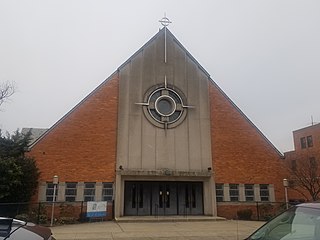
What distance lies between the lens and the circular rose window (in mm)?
24453

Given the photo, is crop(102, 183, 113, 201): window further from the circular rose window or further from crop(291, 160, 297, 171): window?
crop(291, 160, 297, 171): window

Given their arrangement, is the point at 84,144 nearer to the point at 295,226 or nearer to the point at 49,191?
the point at 49,191

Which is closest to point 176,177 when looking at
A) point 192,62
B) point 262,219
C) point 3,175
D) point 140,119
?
point 140,119

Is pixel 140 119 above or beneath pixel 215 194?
above

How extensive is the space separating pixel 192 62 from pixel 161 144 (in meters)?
7.18

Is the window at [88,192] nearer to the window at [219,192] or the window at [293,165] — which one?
the window at [219,192]

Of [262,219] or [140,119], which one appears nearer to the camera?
[262,219]

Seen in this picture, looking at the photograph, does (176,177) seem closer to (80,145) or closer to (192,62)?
(80,145)

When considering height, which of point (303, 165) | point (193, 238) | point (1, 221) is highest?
point (303, 165)

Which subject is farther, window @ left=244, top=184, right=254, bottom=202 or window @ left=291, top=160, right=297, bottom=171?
window @ left=291, top=160, right=297, bottom=171

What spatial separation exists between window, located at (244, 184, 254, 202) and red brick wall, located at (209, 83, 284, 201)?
37 centimetres

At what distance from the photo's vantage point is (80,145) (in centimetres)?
2295

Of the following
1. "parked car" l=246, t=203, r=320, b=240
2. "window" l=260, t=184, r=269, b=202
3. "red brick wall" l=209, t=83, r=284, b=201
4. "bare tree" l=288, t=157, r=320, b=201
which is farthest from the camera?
"bare tree" l=288, t=157, r=320, b=201

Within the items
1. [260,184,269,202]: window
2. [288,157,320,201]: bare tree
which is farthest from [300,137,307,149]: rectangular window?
[260,184,269,202]: window
